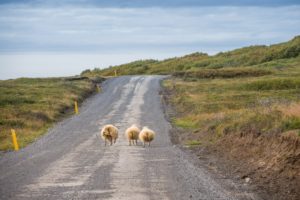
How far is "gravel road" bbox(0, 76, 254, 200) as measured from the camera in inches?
536

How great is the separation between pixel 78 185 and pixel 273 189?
17.9 feet

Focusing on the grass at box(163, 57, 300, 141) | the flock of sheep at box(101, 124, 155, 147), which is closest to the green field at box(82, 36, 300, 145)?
the grass at box(163, 57, 300, 141)

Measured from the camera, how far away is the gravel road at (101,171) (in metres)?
13.6

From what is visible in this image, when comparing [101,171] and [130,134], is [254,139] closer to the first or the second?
[101,171]

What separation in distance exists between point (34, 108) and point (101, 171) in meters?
27.6

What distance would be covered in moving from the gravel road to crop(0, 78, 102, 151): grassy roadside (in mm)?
1830

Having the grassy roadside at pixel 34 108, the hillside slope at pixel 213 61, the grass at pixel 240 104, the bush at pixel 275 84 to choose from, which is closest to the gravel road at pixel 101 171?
the grassy roadside at pixel 34 108

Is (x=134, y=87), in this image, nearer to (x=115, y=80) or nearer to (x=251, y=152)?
(x=115, y=80)

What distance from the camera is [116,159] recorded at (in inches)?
794

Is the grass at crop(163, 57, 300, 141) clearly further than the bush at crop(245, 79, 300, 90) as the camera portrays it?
No

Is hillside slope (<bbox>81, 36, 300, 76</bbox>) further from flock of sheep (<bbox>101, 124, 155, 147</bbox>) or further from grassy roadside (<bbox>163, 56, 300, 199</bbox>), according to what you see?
flock of sheep (<bbox>101, 124, 155, 147</bbox>)

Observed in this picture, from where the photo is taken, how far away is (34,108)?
143 feet

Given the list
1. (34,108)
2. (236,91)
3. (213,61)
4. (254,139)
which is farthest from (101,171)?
(213,61)

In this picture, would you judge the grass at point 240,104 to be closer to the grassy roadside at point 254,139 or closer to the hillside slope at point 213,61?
the grassy roadside at point 254,139
